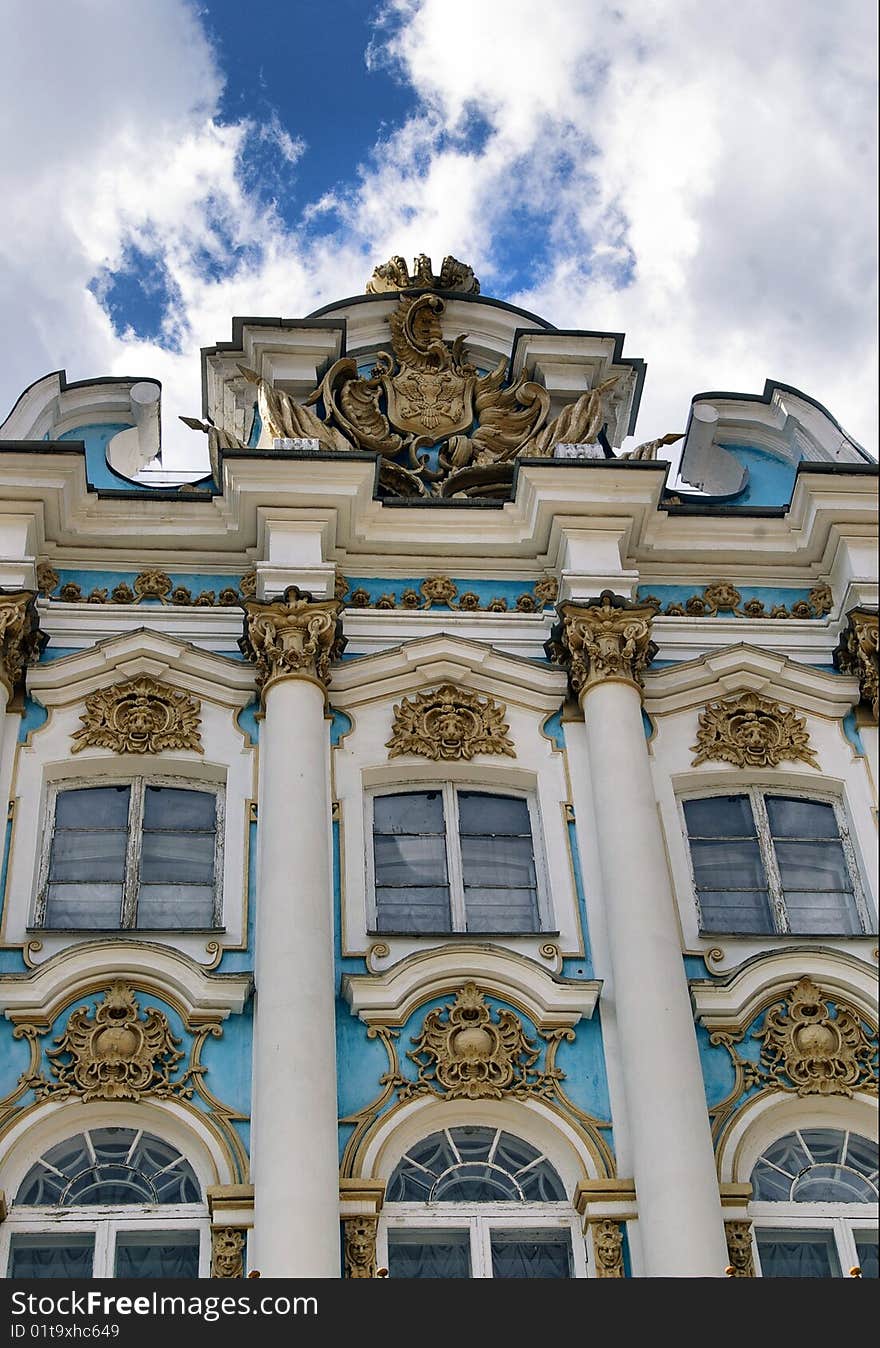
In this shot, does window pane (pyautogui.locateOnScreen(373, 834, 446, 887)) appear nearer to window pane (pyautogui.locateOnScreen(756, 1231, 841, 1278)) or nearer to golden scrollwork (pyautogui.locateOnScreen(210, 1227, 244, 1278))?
golden scrollwork (pyautogui.locateOnScreen(210, 1227, 244, 1278))

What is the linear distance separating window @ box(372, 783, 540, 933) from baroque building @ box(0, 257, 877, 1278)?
0.09ft

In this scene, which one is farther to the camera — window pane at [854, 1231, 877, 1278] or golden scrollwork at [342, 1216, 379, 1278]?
window pane at [854, 1231, 877, 1278]

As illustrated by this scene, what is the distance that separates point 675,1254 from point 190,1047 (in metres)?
3.17

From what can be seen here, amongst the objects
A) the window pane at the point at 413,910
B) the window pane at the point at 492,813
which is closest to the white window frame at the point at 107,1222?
the window pane at the point at 413,910

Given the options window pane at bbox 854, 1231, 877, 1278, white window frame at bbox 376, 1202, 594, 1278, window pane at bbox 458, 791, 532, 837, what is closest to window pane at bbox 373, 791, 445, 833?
window pane at bbox 458, 791, 532, 837

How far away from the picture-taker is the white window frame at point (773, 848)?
13781 millimetres

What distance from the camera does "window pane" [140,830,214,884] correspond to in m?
13.7

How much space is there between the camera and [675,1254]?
1161 cm

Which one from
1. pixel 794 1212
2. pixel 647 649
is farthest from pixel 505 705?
pixel 794 1212

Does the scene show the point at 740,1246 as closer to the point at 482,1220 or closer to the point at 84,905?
the point at 482,1220

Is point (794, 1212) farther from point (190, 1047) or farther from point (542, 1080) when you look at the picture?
point (190, 1047)

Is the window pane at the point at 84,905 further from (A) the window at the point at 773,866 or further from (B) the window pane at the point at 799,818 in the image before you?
(B) the window pane at the point at 799,818

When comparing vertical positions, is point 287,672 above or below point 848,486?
below

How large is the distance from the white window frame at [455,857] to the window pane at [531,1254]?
1.91 m
